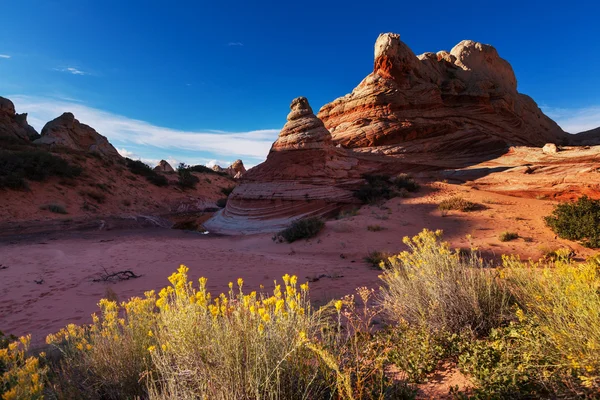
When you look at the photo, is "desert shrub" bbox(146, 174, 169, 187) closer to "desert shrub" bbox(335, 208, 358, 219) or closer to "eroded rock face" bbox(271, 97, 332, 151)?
"eroded rock face" bbox(271, 97, 332, 151)

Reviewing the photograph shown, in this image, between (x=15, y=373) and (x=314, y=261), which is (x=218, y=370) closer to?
(x=15, y=373)

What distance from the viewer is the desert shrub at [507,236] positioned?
885 cm

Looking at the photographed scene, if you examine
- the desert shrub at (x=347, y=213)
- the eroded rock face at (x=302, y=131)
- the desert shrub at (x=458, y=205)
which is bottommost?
the desert shrub at (x=347, y=213)

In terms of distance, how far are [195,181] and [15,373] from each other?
31.9 m

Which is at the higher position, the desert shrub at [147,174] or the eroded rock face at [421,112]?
the eroded rock face at [421,112]

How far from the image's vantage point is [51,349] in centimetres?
334

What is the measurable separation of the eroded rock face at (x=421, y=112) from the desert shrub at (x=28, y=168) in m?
19.0

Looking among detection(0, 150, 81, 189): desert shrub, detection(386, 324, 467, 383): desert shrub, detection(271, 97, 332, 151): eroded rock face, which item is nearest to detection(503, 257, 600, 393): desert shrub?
detection(386, 324, 467, 383): desert shrub

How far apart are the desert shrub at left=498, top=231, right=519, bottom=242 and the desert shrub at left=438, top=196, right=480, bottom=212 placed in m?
2.72

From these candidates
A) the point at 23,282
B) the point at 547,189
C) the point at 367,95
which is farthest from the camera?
the point at 367,95

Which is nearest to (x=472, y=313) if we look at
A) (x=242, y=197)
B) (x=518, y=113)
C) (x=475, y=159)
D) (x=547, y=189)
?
(x=547, y=189)

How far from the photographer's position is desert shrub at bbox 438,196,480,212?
1172 cm

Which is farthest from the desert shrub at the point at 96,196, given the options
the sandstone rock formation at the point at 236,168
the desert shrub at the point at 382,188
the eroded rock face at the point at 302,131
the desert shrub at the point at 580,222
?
the sandstone rock formation at the point at 236,168

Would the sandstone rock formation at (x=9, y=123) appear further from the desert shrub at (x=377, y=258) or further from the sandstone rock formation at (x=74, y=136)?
the desert shrub at (x=377, y=258)
